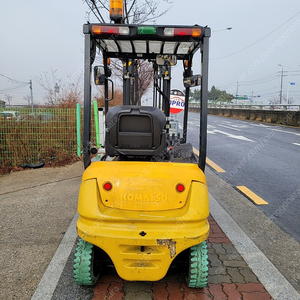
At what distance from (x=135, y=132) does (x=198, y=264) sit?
4.48 ft

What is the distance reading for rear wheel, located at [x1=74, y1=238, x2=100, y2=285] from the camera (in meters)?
2.61

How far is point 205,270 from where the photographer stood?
2625 mm

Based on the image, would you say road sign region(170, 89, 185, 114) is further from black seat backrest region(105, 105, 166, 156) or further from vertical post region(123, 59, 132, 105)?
black seat backrest region(105, 105, 166, 156)

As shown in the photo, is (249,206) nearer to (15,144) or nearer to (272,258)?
(272,258)

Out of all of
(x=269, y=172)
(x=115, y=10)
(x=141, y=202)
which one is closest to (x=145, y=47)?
(x=115, y=10)

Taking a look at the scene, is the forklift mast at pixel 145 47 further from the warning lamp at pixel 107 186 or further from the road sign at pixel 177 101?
the road sign at pixel 177 101

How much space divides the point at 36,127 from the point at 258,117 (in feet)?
81.8

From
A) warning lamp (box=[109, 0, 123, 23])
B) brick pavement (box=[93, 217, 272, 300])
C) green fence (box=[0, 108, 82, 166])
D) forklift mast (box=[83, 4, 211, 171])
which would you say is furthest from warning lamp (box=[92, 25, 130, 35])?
green fence (box=[0, 108, 82, 166])

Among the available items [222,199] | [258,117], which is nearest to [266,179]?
[222,199]

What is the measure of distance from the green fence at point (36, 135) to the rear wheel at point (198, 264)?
670cm

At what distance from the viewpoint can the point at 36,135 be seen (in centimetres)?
841

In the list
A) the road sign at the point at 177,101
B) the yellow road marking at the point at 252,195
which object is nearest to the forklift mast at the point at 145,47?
the yellow road marking at the point at 252,195

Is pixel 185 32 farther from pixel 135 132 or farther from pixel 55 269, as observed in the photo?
pixel 55 269

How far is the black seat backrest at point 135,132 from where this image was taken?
2.78 metres
